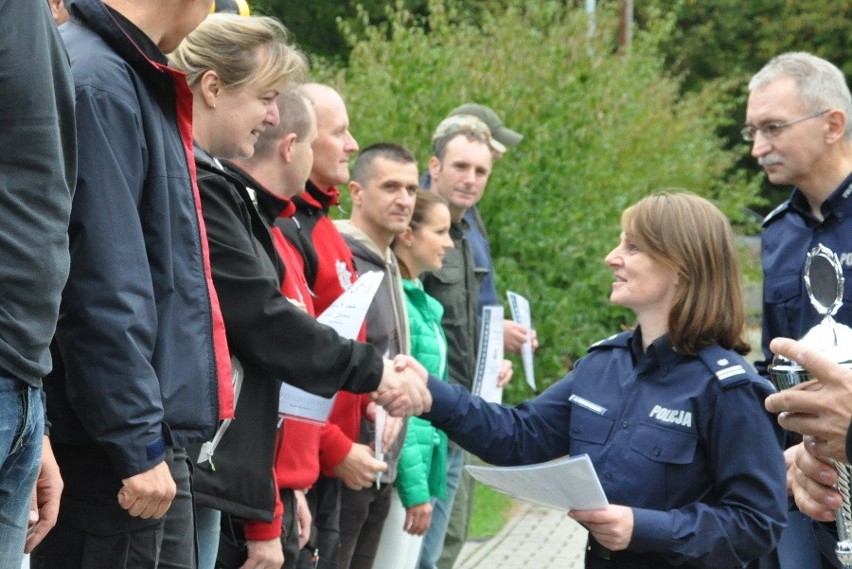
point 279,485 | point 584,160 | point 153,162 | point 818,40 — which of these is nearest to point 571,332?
point 584,160

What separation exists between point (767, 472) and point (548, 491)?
26.6 inches

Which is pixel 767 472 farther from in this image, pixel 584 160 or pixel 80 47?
pixel 584 160

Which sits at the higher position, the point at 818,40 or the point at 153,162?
the point at 153,162

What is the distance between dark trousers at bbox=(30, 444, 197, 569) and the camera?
11.5 feet

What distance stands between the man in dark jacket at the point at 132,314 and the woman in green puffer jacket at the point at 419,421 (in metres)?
2.54

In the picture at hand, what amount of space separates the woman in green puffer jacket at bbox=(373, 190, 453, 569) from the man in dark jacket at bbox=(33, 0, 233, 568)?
8.33 ft

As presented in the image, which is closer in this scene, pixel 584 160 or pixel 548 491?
pixel 548 491

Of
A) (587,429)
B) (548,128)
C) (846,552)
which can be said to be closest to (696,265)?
(587,429)

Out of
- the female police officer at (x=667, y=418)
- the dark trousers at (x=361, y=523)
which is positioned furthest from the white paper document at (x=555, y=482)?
the dark trousers at (x=361, y=523)

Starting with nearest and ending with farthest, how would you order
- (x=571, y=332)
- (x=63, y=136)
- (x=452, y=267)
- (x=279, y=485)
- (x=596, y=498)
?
(x=63, y=136) → (x=596, y=498) → (x=279, y=485) → (x=452, y=267) → (x=571, y=332)

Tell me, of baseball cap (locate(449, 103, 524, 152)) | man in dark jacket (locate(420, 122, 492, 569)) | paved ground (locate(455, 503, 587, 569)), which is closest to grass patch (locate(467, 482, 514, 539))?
paved ground (locate(455, 503, 587, 569))

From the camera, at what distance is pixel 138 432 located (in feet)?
11.0

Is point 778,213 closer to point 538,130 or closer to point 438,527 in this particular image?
point 438,527

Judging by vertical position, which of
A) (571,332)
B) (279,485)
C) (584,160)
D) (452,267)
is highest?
(279,485)
